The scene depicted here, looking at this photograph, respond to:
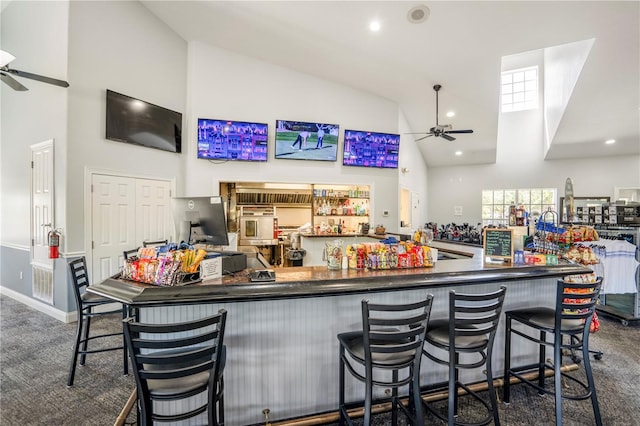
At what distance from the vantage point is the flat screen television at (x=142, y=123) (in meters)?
4.48

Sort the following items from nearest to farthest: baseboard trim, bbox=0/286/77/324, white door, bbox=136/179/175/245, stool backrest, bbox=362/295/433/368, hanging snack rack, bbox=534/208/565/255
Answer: stool backrest, bbox=362/295/433/368, hanging snack rack, bbox=534/208/565/255, baseboard trim, bbox=0/286/77/324, white door, bbox=136/179/175/245

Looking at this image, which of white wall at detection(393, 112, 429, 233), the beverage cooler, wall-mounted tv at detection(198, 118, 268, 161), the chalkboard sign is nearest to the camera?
the chalkboard sign

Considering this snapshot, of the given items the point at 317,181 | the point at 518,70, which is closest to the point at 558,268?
the point at 317,181

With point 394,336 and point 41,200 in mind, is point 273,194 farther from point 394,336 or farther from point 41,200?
point 394,336

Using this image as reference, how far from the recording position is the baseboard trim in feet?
13.3

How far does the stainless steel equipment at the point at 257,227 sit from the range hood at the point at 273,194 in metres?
0.21

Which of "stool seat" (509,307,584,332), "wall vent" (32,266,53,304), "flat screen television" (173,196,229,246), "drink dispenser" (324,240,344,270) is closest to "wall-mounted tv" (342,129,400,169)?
"flat screen television" (173,196,229,246)

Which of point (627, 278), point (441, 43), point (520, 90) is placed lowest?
point (627, 278)

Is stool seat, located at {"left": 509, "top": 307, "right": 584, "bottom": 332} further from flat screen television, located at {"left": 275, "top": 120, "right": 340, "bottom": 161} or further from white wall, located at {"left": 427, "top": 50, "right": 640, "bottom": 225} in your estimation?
white wall, located at {"left": 427, "top": 50, "right": 640, "bottom": 225}

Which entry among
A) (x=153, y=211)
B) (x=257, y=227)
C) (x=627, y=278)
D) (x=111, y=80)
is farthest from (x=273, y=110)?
(x=627, y=278)

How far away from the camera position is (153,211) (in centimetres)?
506

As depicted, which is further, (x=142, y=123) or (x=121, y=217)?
(x=142, y=123)

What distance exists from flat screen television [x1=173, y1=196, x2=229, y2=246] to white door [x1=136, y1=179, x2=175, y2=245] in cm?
267

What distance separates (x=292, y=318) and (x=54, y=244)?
389 cm
